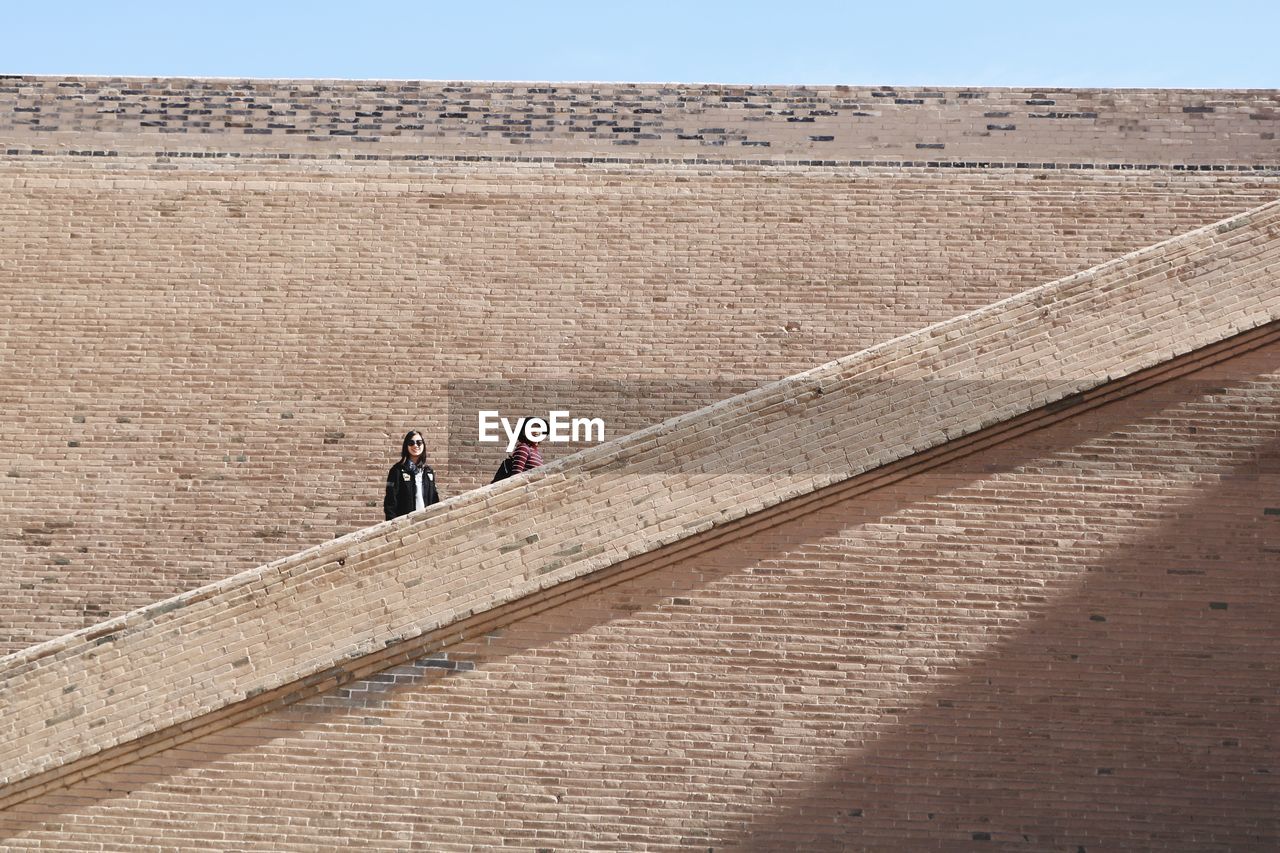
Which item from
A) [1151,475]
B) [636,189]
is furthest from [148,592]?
[1151,475]

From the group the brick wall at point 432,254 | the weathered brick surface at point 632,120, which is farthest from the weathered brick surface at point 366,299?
the weathered brick surface at point 632,120

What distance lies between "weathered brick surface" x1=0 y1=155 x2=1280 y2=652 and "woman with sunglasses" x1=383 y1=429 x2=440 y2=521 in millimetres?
2047

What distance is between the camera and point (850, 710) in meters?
6.68

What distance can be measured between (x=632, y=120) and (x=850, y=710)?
6437 millimetres

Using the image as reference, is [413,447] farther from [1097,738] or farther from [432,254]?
[1097,738]

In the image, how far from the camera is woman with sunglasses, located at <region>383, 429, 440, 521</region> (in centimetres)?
845

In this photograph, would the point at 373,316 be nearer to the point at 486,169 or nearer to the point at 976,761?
the point at 486,169

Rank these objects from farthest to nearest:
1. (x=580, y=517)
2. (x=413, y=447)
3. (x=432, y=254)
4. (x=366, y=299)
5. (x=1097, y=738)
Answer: (x=432, y=254) < (x=366, y=299) < (x=413, y=447) < (x=580, y=517) < (x=1097, y=738)

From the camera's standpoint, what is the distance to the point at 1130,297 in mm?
7129

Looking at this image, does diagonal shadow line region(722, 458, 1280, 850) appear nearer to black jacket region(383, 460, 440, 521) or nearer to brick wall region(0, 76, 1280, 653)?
black jacket region(383, 460, 440, 521)

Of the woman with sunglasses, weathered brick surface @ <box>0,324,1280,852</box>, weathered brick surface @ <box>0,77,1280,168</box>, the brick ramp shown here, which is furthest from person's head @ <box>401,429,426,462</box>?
weathered brick surface @ <box>0,77,1280,168</box>

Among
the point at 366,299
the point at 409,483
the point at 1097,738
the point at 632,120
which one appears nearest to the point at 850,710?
the point at 1097,738

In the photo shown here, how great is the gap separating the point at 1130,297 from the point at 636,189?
17.0 ft

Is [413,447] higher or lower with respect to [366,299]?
lower
